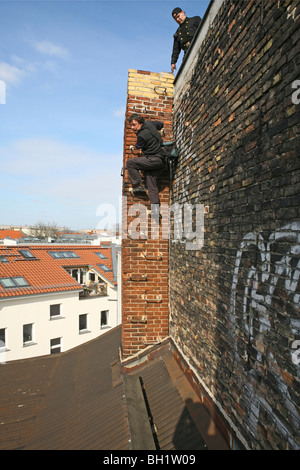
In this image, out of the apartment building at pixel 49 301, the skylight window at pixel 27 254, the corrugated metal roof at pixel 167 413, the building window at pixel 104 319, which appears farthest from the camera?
the building window at pixel 104 319

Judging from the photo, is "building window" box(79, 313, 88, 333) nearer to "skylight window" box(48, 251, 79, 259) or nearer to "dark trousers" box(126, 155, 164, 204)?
"skylight window" box(48, 251, 79, 259)

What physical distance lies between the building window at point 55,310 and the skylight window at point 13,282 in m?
2.13

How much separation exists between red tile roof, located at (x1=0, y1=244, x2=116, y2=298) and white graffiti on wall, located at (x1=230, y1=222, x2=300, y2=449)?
1558 cm

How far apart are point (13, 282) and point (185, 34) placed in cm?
1539

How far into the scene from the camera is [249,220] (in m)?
2.32

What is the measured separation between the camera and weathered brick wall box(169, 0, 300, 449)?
1.83 m

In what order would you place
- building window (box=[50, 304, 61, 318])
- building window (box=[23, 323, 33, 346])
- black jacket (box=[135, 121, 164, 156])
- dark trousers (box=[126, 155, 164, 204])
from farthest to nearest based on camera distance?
building window (box=[50, 304, 61, 318]), building window (box=[23, 323, 33, 346]), dark trousers (box=[126, 155, 164, 204]), black jacket (box=[135, 121, 164, 156])

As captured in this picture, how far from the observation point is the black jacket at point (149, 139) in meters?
4.30

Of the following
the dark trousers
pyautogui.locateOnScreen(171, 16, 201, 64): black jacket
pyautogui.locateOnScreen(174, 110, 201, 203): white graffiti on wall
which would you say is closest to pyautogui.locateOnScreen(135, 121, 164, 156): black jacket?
the dark trousers

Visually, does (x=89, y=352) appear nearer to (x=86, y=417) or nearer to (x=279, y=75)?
(x=86, y=417)

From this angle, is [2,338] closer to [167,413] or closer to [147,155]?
[167,413]

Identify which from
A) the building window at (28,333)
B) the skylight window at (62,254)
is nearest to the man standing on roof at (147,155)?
the building window at (28,333)

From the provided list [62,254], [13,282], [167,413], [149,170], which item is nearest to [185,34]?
[149,170]

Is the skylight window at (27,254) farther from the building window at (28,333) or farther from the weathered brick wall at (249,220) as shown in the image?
the weathered brick wall at (249,220)
